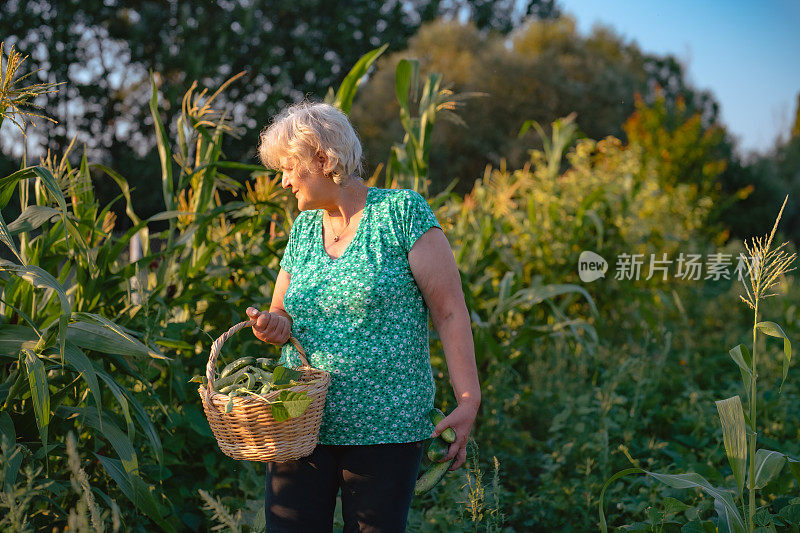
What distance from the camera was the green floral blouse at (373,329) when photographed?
5.16 feet

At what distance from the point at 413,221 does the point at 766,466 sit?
1090mm

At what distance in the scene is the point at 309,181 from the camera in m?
1.62

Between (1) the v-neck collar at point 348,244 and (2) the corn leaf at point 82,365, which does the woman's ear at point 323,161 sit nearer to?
(1) the v-neck collar at point 348,244

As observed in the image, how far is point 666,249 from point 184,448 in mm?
4730

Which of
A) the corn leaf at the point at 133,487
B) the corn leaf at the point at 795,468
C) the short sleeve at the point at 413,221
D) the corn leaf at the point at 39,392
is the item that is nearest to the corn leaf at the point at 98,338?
the corn leaf at the point at 39,392

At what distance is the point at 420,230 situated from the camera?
1.59 m

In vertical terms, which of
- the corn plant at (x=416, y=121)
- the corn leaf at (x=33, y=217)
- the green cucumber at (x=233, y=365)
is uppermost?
the corn plant at (x=416, y=121)

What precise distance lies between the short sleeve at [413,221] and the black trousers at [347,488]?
1.55 ft

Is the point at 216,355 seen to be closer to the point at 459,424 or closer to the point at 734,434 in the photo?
the point at 459,424

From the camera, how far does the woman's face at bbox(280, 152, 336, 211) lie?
1.61m

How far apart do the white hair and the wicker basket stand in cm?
50

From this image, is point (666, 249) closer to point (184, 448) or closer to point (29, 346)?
point (184, 448)

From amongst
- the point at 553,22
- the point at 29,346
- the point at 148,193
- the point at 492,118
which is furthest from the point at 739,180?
the point at 29,346

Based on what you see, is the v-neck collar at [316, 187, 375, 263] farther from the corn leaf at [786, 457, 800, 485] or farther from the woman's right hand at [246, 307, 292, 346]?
the corn leaf at [786, 457, 800, 485]
